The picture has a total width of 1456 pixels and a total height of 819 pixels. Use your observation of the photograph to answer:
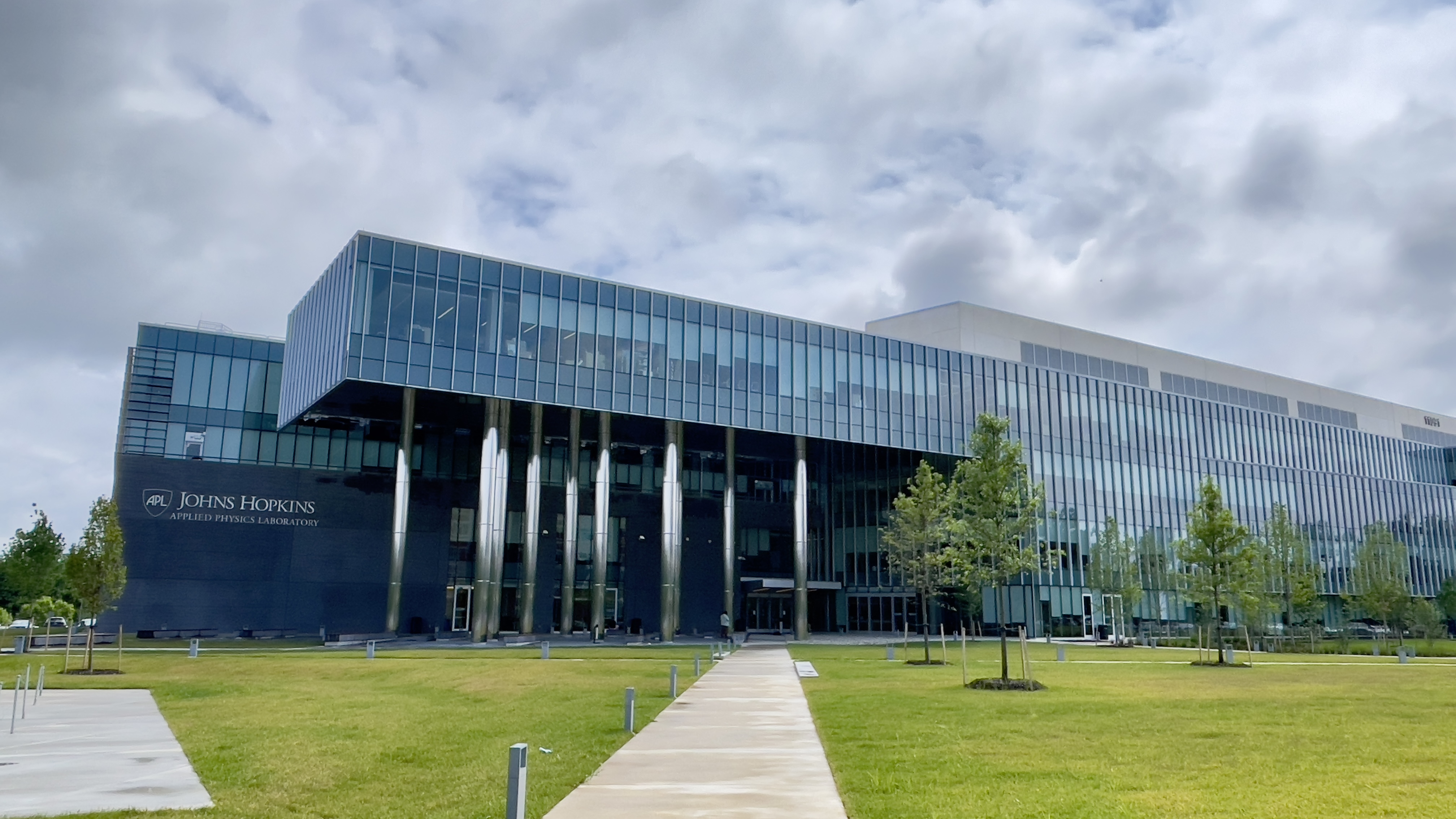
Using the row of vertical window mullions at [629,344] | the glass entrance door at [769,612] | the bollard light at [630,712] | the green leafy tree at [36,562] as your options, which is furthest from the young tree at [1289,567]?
the green leafy tree at [36,562]

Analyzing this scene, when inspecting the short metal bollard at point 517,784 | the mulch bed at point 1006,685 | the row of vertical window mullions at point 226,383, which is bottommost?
the mulch bed at point 1006,685

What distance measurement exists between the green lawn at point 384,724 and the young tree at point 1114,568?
37411 millimetres

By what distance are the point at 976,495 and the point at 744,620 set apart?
4900cm

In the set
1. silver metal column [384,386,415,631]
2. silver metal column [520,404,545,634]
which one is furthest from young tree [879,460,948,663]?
silver metal column [384,386,415,631]

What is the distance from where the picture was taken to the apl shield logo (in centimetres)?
5956

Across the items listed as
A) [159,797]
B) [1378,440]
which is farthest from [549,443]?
[1378,440]

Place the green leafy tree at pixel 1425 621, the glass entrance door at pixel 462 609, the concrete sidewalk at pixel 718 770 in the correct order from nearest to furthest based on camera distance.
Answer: the concrete sidewalk at pixel 718 770
the glass entrance door at pixel 462 609
the green leafy tree at pixel 1425 621

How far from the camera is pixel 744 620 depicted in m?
78.8

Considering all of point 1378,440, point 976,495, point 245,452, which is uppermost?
point 1378,440

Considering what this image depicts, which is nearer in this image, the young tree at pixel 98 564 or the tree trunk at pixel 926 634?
the young tree at pixel 98 564

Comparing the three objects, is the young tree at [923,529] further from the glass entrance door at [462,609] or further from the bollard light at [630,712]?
the glass entrance door at [462,609]

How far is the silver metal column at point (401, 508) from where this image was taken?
54875 millimetres

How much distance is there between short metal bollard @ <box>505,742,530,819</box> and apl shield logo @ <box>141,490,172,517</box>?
60.9 meters

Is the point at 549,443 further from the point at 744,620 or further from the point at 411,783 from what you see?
the point at 411,783
